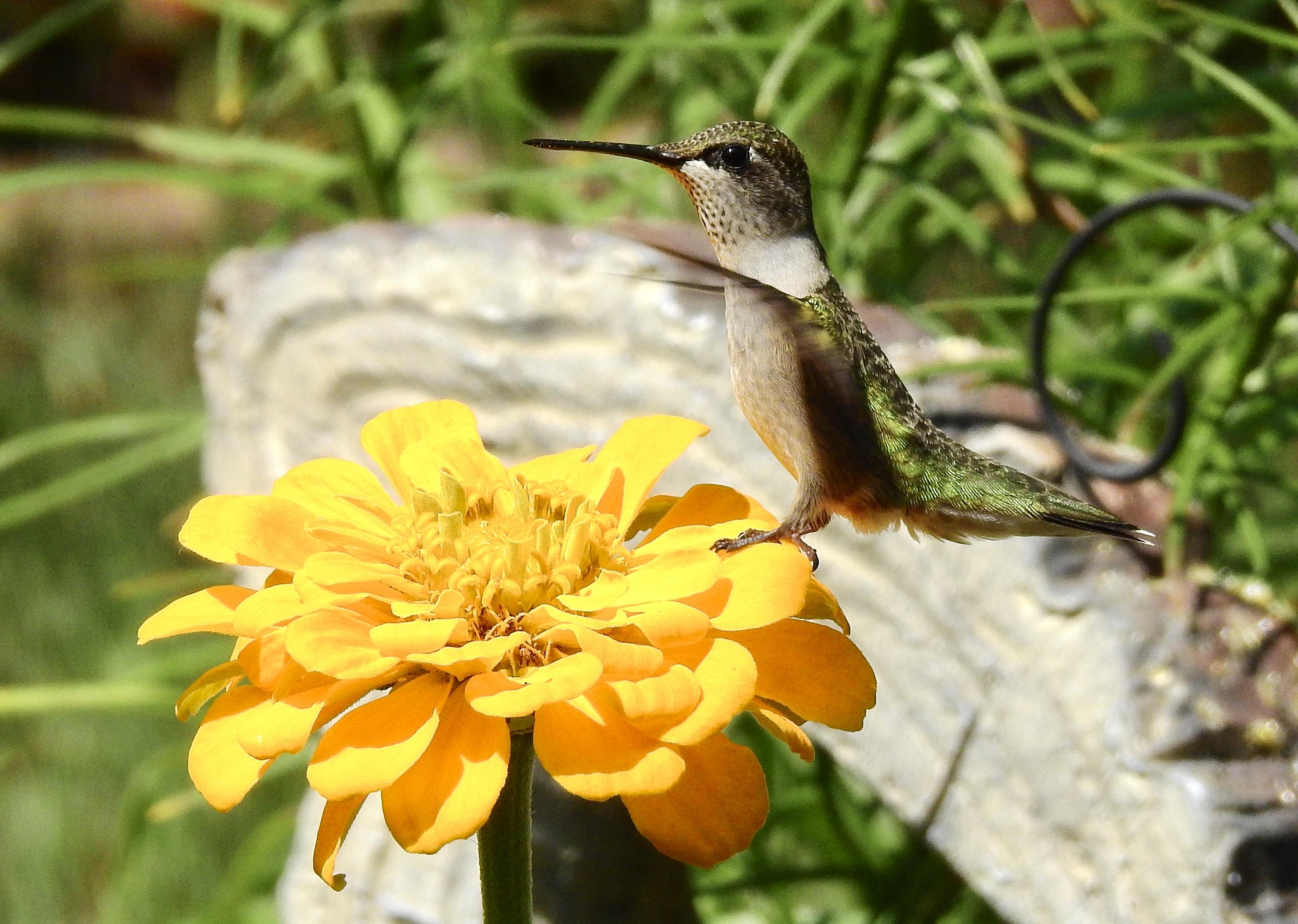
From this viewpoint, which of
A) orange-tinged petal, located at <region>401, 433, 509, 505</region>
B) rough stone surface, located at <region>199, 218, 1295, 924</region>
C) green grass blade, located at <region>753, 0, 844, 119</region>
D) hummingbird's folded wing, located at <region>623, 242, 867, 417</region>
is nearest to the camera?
hummingbird's folded wing, located at <region>623, 242, 867, 417</region>

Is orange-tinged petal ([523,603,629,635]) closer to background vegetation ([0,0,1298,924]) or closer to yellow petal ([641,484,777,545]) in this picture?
yellow petal ([641,484,777,545])

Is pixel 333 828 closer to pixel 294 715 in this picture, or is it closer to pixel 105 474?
pixel 294 715

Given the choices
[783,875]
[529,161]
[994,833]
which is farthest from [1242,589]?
[529,161]

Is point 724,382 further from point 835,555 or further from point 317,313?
point 317,313

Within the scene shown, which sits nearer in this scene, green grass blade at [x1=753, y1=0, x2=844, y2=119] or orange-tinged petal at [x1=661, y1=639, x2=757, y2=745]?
orange-tinged petal at [x1=661, y1=639, x2=757, y2=745]

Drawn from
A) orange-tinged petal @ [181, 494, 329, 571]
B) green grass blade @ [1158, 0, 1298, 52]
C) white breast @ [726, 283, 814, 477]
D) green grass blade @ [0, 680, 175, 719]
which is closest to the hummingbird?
white breast @ [726, 283, 814, 477]

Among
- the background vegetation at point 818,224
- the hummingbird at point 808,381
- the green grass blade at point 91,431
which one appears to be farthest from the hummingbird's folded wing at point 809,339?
the green grass blade at point 91,431

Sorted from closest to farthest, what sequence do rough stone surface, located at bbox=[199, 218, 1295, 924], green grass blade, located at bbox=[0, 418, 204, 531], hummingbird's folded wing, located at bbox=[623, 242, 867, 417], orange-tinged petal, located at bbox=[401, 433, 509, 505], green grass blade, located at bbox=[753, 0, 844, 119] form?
hummingbird's folded wing, located at bbox=[623, 242, 867, 417] → orange-tinged petal, located at bbox=[401, 433, 509, 505] → rough stone surface, located at bbox=[199, 218, 1295, 924] → green grass blade, located at bbox=[753, 0, 844, 119] → green grass blade, located at bbox=[0, 418, 204, 531]

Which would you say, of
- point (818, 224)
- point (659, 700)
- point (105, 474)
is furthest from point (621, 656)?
point (105, 474)
